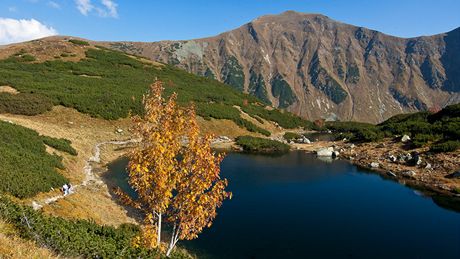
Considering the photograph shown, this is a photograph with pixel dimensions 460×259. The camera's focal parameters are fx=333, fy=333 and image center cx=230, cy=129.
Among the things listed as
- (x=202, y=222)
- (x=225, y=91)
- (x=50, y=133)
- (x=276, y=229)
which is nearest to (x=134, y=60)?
(x=225, y=91)

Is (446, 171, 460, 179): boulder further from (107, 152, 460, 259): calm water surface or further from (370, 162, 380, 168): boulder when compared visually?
(370, 162, 380, 168): boulder

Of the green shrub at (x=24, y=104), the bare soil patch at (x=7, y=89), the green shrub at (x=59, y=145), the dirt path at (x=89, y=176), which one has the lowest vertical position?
the dirt path at (x=89, y=176)

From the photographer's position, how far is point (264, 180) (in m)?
43.1

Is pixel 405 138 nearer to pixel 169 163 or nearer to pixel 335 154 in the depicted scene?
pixel 335 154

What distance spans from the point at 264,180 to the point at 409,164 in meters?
23.0

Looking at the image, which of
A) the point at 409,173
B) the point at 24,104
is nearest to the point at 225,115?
the point at 24,104

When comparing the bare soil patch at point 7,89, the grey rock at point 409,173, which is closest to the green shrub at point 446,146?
the grey rock at point 409,173

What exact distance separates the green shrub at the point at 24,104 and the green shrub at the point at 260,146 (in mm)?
36359

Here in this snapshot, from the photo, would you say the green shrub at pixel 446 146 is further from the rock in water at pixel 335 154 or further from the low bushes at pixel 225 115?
the low bushes at pixel 225 115

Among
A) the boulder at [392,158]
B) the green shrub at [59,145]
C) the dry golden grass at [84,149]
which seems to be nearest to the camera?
the dry golden grass at [84,149]

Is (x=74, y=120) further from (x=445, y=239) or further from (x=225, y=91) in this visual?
(x=225, y=91)

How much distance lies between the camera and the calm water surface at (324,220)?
24000 mm

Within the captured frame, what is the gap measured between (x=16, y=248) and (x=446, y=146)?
52.4m

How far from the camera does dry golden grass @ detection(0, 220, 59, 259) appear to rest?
863 centimetres
